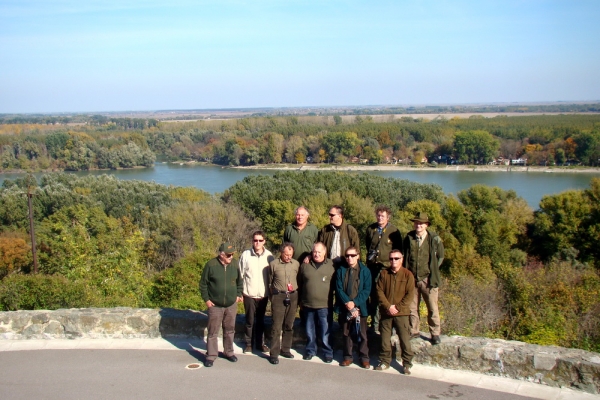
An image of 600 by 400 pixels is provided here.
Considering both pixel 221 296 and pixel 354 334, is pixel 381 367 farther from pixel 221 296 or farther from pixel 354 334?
pixel 221 296

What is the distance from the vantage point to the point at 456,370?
16.5 feet

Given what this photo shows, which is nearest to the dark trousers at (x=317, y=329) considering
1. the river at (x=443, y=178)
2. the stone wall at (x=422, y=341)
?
the stone wall at (x=422, y=341)

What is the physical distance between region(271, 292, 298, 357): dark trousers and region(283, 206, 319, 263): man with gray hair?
49 cm

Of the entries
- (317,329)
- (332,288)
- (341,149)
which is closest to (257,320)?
(317,329)

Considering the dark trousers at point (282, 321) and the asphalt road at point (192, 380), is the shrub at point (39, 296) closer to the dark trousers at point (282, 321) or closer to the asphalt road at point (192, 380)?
the asphalt road at point (192, 380)

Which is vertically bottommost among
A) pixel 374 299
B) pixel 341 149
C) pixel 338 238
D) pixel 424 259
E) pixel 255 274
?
pixel 341 149

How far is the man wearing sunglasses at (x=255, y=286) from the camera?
215 inches

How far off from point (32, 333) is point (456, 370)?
4507 millimetres

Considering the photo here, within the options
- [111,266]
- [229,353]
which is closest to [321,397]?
[229,353]

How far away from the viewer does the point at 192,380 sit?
4914mm

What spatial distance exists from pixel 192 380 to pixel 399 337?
6.29 feet

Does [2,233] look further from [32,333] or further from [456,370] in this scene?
[456,370]

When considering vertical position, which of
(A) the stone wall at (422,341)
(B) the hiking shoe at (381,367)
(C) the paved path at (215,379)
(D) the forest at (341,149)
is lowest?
(D) the forest at (341,149)

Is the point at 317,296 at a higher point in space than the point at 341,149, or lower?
higher
